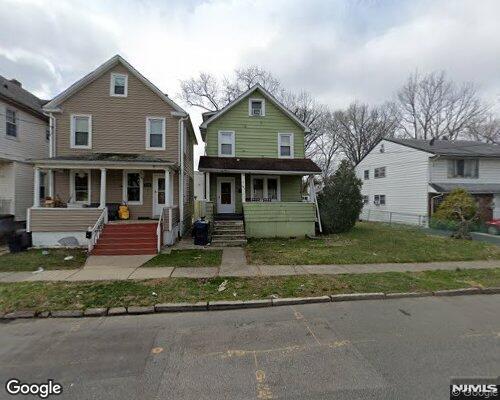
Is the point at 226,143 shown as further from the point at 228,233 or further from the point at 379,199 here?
the point at 379,199

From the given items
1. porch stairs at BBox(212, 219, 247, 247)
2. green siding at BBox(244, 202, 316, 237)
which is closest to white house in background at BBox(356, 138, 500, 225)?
green siding at BBox(244, 202, 316, 237)

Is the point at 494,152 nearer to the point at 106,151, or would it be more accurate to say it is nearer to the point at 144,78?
the point at 144,78

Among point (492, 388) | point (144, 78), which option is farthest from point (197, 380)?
point (144, 78)

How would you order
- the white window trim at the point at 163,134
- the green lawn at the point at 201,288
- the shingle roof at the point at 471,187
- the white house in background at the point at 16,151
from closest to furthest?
the green lawn at the point at 201,288, the white window trim at the point at 163,134, the white house in background at the point at 16,151, the shingle roof at the point at 471,187

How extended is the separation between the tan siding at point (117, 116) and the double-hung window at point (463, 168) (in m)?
19.8

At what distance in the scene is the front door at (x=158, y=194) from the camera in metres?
14.3

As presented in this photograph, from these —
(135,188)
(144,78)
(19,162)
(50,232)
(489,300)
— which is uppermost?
(144,78)

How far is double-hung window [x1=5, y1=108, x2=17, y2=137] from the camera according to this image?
14.9 metres

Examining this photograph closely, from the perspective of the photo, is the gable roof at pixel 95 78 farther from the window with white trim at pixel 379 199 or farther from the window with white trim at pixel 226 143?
the window with white trim at pixel 379 199

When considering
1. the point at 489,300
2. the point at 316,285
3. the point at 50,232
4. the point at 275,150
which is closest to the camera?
the point at 489,300

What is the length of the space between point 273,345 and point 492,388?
2431 mm

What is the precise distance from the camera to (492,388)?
3.12 m

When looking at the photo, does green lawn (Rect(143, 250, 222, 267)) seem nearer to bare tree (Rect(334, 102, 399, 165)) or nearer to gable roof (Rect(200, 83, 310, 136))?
gable roof (Rect(200, 83, 310, 136))

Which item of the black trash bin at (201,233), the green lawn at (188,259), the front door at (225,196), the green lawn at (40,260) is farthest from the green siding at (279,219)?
the green lawn at (40,260)
